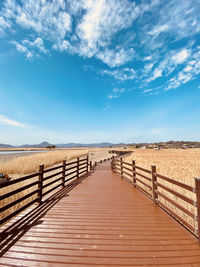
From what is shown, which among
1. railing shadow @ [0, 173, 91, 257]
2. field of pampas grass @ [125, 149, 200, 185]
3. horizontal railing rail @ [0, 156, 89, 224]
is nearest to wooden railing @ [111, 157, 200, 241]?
field of pampas grass @ [125, 149, 200, 185]

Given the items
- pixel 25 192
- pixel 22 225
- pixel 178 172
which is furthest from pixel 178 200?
pixel 25 192

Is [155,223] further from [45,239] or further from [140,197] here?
[45,239]

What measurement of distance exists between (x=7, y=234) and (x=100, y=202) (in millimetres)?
3078

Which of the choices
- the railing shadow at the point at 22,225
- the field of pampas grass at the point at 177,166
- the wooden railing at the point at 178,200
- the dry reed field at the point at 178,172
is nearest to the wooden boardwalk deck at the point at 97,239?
the railing shadow at the point at 22,225

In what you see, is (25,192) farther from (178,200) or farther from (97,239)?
(178,200)

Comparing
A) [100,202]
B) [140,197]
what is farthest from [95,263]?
[140,197]

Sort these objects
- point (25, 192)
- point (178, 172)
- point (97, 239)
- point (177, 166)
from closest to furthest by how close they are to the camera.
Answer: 1. point (97, 239)
2. point (25, 192)
3. point (178, 172)
4. point (177, 166)

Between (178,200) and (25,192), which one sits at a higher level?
(25,192)

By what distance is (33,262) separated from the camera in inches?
94.4

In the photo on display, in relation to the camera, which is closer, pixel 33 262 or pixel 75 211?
pixel 33 262

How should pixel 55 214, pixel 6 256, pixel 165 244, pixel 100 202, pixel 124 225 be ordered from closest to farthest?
1. pixel 6 256
2. pixel 165 244
3. pixel 124 225
4. pixel 55 214
5. pixel 100 202

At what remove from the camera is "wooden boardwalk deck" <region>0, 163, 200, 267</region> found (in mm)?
2447

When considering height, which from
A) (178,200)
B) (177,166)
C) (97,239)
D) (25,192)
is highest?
(177,166)

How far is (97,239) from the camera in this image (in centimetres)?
298
